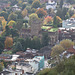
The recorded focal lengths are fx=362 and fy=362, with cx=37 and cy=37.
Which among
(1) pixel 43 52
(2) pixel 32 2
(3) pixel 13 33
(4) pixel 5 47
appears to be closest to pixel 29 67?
(1) pixel 43 52

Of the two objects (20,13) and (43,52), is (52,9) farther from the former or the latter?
(43,52)

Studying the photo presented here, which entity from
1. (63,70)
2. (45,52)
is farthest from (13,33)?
(63,70)

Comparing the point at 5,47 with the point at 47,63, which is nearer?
the point at 47,63

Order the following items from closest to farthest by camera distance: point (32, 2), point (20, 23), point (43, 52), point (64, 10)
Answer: point (43, 52) → point (20, 23) → point (64, 10) → point (32, 2)

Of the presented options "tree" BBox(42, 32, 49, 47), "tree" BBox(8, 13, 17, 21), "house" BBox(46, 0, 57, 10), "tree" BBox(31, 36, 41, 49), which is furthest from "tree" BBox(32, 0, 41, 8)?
"tree" BBox(31, 36, 41, 49)

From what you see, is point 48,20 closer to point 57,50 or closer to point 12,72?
point 57,50

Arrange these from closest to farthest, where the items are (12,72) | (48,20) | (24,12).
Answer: (12,72)
(48,20)
(24,12)

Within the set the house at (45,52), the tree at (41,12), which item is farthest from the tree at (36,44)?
the tree at (41,12)

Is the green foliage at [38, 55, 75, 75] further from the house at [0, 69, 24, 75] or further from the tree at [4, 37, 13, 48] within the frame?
the tree at [4, 37, 13, 48]

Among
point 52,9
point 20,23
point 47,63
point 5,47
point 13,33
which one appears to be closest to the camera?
point 47,63

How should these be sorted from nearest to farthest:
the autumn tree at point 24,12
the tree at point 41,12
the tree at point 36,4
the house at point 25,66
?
1. the house at point 25,66
2. the tree at point 41,12
3. the autumn tree at point 24,12
4. the tree at point 36,4

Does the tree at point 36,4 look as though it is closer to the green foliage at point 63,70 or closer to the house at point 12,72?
the house at point 12,72
